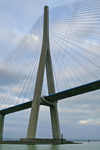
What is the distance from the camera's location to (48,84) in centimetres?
3030

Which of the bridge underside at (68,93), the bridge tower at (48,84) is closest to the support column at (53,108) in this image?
the bridge tower at (48,84)

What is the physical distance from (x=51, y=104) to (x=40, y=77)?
4710 mm

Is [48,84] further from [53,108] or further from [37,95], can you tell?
[53,108]

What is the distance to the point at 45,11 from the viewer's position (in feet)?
103

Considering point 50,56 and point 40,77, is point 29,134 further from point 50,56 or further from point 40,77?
point 50,56

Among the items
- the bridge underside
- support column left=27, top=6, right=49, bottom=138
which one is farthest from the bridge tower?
the bridge underside

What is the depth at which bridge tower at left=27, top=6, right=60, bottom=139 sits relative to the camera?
27755mm

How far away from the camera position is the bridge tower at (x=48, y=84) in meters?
27.8

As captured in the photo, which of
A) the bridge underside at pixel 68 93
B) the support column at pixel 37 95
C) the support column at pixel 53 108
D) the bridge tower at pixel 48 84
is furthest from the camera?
the support column at pixel 53 108

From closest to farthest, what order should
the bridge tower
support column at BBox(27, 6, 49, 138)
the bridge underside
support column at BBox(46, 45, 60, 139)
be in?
the bridge underside, support column at BBox(27, 6, 49, 138), the bridge tower, support column at BBox(46, 45, 60, 139)

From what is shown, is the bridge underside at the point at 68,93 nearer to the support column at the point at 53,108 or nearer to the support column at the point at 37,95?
the support column at the point at 37,95

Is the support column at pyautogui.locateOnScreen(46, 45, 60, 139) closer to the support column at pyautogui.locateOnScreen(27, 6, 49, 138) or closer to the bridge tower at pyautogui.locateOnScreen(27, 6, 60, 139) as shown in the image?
the bridge tower at pyautogui.locateOnScreen(27, 6, 60, 139)

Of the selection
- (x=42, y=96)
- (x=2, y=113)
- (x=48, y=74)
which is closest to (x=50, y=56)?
(x=48, y=74)

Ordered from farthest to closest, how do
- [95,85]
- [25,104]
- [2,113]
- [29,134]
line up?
[2,113] → [25,104] → [29,134] → [95,85]
